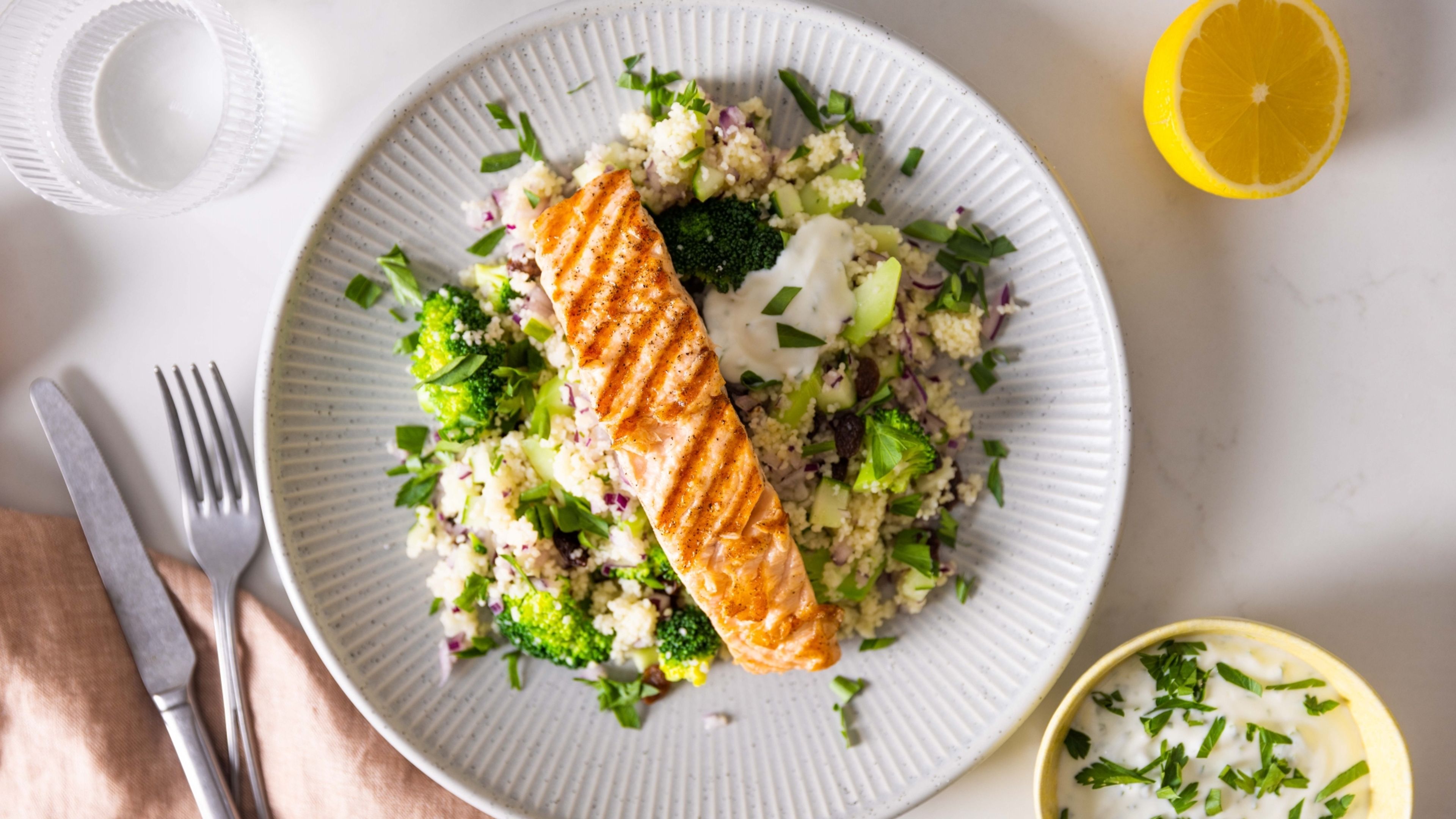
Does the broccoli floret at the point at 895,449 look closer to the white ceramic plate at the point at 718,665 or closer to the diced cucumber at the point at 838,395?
the diced cucumber at the point at 838,395

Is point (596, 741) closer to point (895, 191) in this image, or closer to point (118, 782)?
point (118, 782)

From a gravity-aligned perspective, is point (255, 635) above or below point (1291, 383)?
below

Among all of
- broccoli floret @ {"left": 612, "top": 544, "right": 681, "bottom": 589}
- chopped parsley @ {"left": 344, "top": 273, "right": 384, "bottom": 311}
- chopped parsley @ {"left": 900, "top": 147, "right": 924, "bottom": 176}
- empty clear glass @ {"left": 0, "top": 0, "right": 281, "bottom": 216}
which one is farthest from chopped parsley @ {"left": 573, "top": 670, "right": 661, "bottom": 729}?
empty clear glass @ {"left": 0, "top": 0, "right": 281, "bottom": 216}

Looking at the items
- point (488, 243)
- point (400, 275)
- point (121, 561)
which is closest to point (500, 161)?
point (488, 243)

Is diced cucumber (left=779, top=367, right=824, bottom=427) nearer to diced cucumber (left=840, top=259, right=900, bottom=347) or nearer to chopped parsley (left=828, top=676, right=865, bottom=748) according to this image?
diced cucumber (left=840, top=259, right=900, bottom=347)

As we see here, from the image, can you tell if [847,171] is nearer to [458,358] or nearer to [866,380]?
[866,380]

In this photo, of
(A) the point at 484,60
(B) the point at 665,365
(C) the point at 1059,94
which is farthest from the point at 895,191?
(A) the point at 484,60

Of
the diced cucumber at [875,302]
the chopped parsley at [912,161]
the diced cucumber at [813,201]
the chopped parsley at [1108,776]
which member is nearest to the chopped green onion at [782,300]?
the diced cucumber at [875,302]
